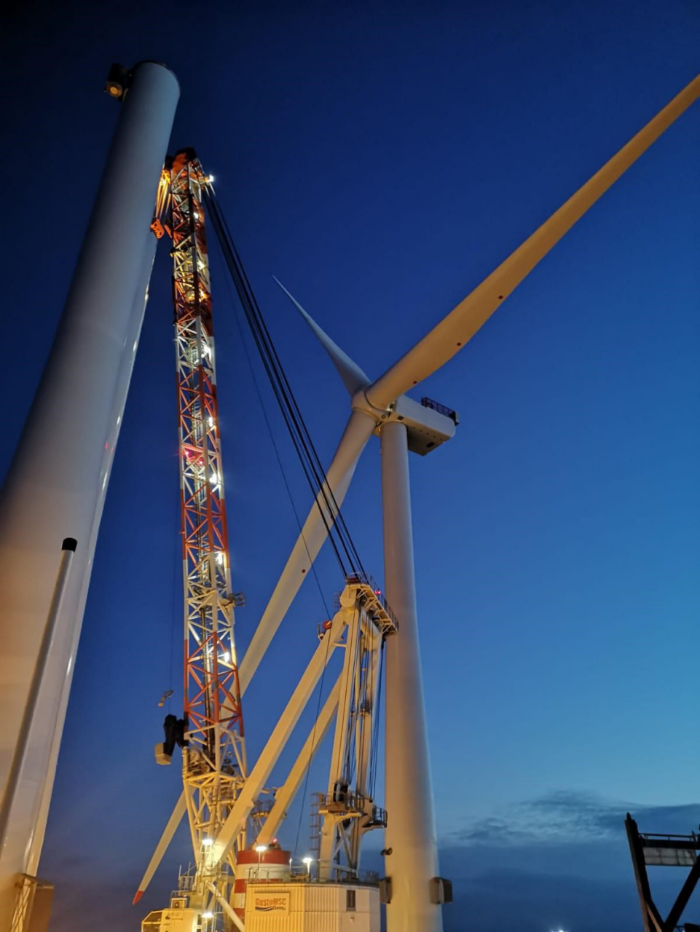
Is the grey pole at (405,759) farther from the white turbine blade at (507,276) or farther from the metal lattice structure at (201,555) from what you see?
the metal lattice structure at (201,555)

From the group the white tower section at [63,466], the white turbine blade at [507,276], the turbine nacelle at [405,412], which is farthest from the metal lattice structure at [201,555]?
the white tower section at [63,466]

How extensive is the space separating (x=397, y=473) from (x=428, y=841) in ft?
65.1

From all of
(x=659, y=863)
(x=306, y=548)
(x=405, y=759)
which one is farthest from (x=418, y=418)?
(x=659, y=863)

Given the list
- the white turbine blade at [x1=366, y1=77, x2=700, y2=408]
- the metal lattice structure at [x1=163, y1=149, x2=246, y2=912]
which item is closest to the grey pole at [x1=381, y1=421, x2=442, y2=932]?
the white turbine blade at [x1=366, y1=77, x2=700, y2=408]

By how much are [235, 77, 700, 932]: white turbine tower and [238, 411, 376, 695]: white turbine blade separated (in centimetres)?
6

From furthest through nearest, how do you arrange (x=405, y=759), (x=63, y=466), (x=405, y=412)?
1. (x=405, y=412)
2. (x=405, y=759)
3. (x=63, y=466)

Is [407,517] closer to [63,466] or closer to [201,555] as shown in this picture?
[201,555]

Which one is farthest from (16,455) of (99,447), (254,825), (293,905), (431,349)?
(254,825)

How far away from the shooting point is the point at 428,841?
104ft

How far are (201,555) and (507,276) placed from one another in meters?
25.7

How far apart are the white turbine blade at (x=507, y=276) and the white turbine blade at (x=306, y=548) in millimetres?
2340

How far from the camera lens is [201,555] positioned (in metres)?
45.1

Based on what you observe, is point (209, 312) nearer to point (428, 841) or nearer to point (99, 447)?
point (428, 841)

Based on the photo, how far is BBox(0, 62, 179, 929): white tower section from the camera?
7.68 metres
